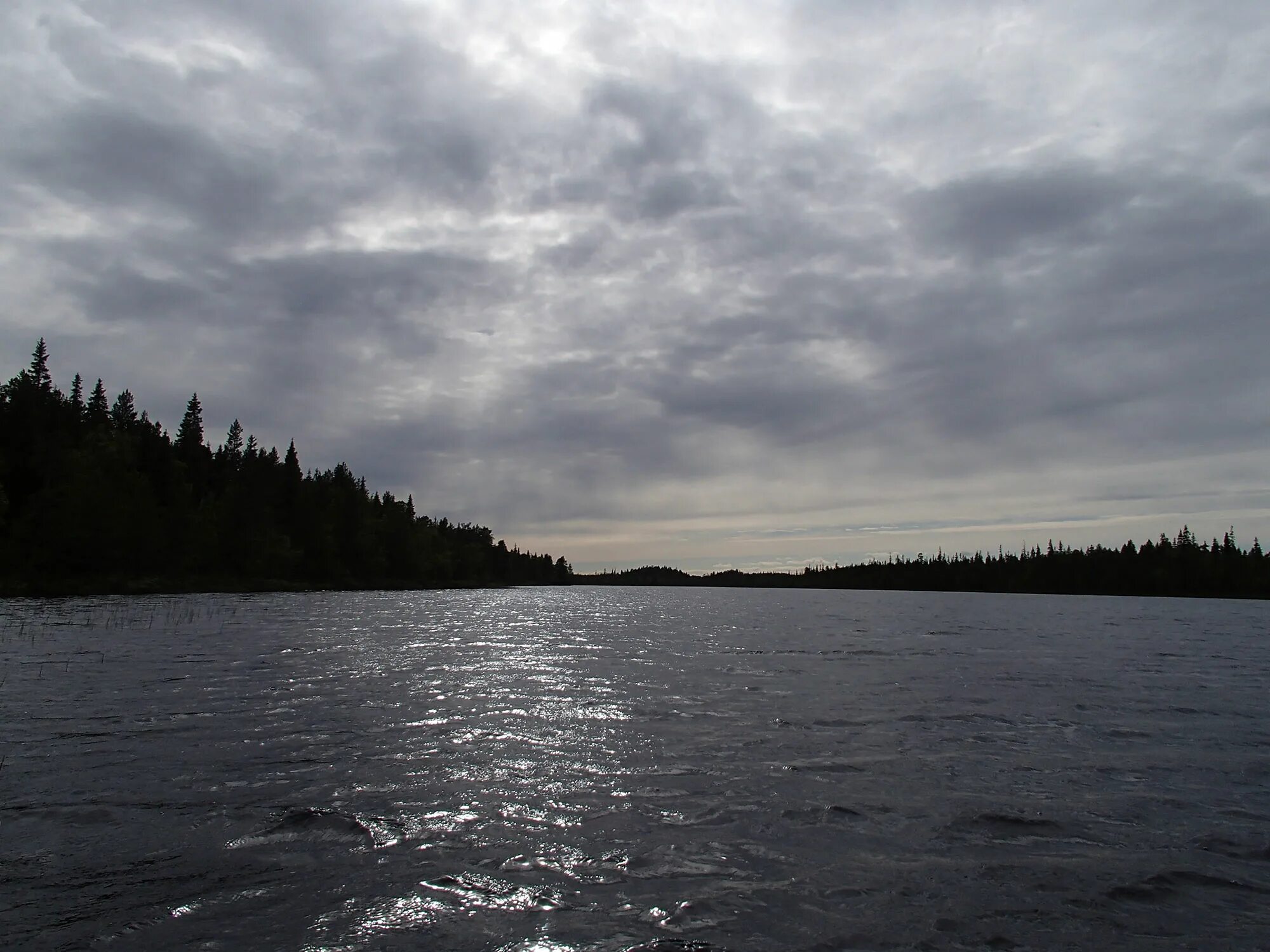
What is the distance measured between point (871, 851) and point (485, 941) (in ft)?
20.0

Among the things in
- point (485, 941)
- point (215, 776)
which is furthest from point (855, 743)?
point (215, 776)

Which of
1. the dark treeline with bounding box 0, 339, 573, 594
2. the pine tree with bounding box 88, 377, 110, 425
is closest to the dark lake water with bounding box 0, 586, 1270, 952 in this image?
the dark treeline with bounding box 0, 339, 573, 594

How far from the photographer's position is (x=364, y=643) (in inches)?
1556

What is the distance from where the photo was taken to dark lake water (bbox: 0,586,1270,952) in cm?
848

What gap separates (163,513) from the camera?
102250 mm

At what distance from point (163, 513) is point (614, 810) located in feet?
363

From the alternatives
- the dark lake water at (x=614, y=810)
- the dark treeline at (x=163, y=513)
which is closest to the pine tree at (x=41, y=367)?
the dark treeline at (x=163, y=513)

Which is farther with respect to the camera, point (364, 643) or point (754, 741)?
point (364, 643)

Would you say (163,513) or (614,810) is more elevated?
(163,513)

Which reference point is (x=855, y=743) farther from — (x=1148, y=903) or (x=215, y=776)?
(x=215, y=776)

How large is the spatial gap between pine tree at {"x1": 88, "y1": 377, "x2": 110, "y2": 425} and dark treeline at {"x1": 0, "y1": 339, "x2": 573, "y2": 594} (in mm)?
298

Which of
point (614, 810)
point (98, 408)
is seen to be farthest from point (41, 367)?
point (614, 810)

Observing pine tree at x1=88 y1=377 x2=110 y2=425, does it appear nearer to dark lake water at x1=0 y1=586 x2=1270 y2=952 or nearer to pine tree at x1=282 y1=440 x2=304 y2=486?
pine tree at x1=282 y1=440 x2=304 y2=486

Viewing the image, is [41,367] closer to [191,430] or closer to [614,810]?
[191,430]
